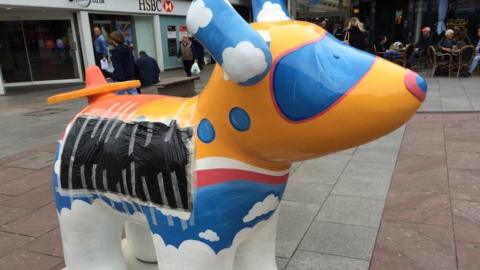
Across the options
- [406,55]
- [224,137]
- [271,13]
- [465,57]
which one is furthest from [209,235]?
[465,57]

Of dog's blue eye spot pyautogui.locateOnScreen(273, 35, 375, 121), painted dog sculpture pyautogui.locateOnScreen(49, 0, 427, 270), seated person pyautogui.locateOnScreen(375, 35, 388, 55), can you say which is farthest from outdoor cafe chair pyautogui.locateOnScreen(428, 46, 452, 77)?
dog's blue eye spot pyautogui.locateOnScreen(273, 35, 375, 121)

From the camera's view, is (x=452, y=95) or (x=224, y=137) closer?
(x=224, y=137)

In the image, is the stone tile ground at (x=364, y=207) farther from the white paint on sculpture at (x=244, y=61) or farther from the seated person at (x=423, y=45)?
the seated person at (x=423, y=45)

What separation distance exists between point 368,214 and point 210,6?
2.77m

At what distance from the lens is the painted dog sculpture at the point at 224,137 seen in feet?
4.69

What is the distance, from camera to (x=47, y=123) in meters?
A: 8.12

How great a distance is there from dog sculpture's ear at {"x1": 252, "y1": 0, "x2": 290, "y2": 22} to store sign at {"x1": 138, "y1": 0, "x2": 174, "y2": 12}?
15692 mm

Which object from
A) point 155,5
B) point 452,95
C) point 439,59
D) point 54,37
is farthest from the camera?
point 155,5

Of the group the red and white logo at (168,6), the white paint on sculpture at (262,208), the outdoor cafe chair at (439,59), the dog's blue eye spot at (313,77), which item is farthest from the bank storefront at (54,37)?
the dog's blue eye spot at (313,77)

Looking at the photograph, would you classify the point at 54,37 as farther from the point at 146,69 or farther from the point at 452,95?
the point at 452,95

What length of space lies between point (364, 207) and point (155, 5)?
15323 millimetres

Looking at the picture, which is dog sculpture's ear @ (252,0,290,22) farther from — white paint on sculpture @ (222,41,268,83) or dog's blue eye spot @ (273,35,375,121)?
white paint on sculpture @ (222,41,268,83)

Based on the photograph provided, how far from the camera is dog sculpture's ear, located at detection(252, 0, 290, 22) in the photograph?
175 cm

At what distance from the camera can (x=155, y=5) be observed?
17.2m
